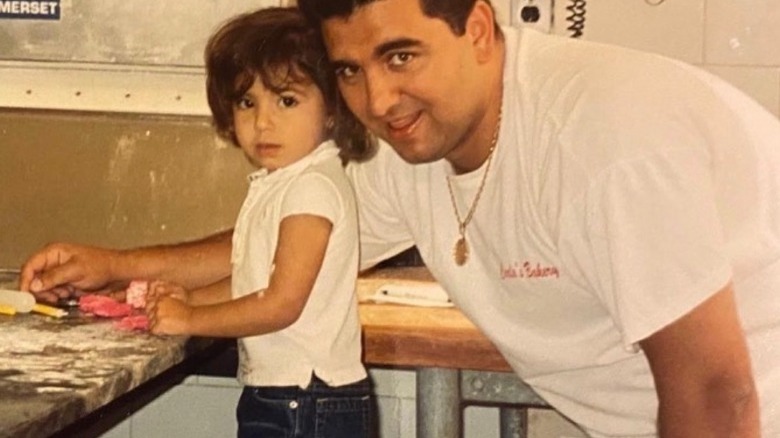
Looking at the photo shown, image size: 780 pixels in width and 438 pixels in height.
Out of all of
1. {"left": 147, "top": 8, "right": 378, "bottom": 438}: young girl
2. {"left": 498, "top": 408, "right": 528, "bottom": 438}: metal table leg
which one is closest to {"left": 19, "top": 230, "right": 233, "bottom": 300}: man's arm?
{"left": 147, "top": 8, "right": 378, "bottom": 438}: young girl

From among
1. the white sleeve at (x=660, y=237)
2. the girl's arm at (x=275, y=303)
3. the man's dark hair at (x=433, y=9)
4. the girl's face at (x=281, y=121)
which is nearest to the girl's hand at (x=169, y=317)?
the girl's arm at (x=275, y=303)

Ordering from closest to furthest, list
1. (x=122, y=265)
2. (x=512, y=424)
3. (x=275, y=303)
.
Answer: (x=275, y=303) < (x=122, y=265) < (x=512, y=424)

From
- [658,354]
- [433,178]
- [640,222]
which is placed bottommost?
[658,354]

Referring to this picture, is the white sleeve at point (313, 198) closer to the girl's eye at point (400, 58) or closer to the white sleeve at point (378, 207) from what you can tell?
the white sleeve at point (378, 207)

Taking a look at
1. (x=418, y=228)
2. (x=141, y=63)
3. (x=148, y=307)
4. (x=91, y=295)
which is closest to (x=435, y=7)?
(x=418, y=228)

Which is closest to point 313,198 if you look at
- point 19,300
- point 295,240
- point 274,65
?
point 295,240

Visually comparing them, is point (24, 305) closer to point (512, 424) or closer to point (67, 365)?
point (67, 365)

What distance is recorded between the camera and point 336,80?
1.54 m

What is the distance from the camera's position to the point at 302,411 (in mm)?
1534

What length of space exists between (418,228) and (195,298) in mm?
293

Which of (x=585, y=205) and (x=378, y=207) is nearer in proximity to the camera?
(x=585, y=205)

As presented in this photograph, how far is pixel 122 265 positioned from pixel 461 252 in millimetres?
455

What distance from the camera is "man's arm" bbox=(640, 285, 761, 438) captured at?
47.9 inches

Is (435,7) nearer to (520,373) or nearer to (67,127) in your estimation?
(520,373)
